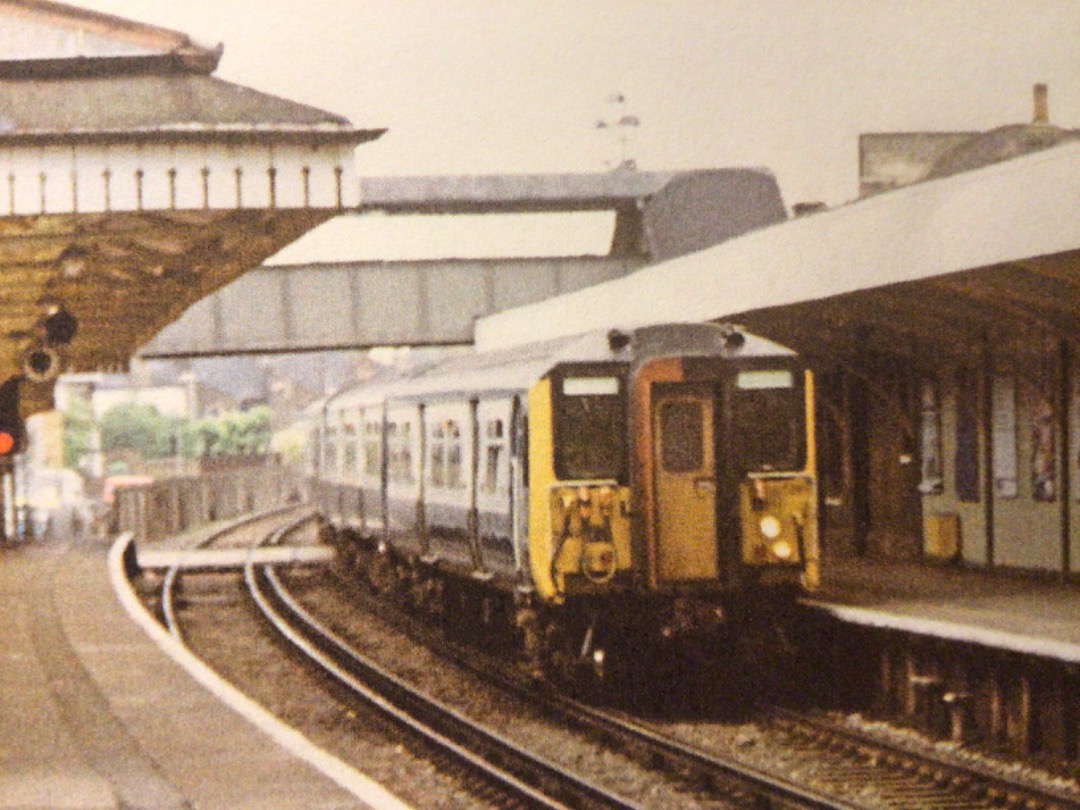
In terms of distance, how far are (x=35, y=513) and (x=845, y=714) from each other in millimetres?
38866

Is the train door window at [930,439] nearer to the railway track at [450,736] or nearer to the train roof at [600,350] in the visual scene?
the train roof at [600,350]

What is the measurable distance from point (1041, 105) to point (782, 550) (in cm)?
2296

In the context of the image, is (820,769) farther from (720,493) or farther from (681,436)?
(681,436)

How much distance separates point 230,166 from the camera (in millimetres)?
12203

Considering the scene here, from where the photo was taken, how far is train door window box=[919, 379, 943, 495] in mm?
16938

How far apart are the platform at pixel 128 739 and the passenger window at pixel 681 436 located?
3.80 meters

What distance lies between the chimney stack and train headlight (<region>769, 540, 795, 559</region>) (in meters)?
22.4

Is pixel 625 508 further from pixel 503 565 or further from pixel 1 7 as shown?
pixel 1 7

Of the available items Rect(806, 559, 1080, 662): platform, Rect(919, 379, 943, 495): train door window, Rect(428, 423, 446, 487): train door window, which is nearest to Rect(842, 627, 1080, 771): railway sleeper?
Rect(806, 559, 1080, 662): platform

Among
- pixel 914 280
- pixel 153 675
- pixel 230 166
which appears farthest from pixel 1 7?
pixel 914 280

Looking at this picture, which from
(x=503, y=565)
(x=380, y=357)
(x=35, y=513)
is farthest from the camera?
(x=380, y=357)

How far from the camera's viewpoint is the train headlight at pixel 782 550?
41.9 ft

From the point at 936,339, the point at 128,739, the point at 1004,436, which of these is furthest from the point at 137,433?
the point at 128,739

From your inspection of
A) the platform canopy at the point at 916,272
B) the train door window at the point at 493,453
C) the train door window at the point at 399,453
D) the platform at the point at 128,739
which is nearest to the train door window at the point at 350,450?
the train door window at the point at 399,453
